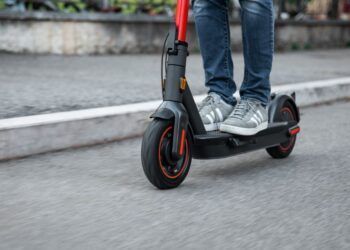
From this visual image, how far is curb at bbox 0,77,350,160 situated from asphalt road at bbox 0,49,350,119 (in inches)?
11.6

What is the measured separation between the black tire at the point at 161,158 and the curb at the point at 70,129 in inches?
44.9

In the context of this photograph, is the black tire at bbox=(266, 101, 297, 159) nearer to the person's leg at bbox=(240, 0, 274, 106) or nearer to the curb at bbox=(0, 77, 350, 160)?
the person's leg at bbox=(240, 0, 274, 106)

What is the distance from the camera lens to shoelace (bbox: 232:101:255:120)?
11.7 feet

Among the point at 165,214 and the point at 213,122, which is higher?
the point at 213,122

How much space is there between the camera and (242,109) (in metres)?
3.61

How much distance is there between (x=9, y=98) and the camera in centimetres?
524

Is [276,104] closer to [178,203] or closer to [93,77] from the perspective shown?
[178,203]

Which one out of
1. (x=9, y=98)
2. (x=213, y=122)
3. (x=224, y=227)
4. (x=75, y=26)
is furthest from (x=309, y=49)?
(x=224, y=227)

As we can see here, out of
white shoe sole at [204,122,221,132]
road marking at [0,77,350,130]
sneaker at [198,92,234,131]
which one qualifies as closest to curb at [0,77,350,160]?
road marking at [0,77,350,130]

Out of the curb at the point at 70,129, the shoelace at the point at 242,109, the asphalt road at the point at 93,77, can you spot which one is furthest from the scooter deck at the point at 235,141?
the asphalt road at the point at 93,77

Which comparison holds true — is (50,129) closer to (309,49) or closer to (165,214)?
(165,214)

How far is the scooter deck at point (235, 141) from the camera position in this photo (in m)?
3.32

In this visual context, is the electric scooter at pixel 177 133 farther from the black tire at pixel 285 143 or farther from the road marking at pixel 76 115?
the road marking at pixel 76 115

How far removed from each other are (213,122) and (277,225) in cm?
94
